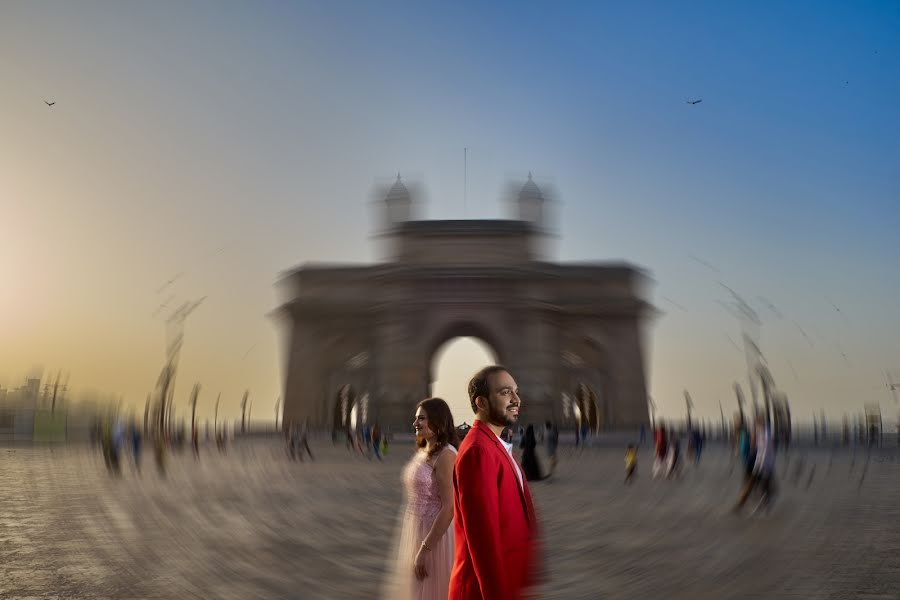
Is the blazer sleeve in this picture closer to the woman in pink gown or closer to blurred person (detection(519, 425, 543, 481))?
the woman in pink gown

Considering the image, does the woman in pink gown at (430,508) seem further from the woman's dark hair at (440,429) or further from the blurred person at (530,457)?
the blurred person at (530,457)

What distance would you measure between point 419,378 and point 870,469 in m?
24.6

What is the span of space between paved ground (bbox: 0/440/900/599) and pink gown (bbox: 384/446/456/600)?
2.97 metres

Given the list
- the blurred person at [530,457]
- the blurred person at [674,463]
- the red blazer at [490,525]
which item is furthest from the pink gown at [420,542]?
the blurred person at [674,463]

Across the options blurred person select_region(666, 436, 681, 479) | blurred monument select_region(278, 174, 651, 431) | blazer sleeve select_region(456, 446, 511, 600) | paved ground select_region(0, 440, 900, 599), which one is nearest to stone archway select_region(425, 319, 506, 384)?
blurred monument select_region(278, 174, 651, 431)

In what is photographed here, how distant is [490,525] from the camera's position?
12.9 feet

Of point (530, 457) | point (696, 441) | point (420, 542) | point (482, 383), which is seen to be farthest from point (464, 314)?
point (482, 383)

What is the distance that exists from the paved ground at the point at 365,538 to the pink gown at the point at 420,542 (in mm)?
2970

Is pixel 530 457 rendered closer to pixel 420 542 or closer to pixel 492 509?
pixel 420 542

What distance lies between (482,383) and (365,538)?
8334 millimetres

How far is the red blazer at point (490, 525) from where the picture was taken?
12.8 ft

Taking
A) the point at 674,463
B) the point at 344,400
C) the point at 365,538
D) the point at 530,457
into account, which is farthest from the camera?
the point at 344,400

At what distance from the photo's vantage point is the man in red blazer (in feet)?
12.8

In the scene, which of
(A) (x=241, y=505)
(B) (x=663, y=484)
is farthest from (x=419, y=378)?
(A) (x=241, y=505)
